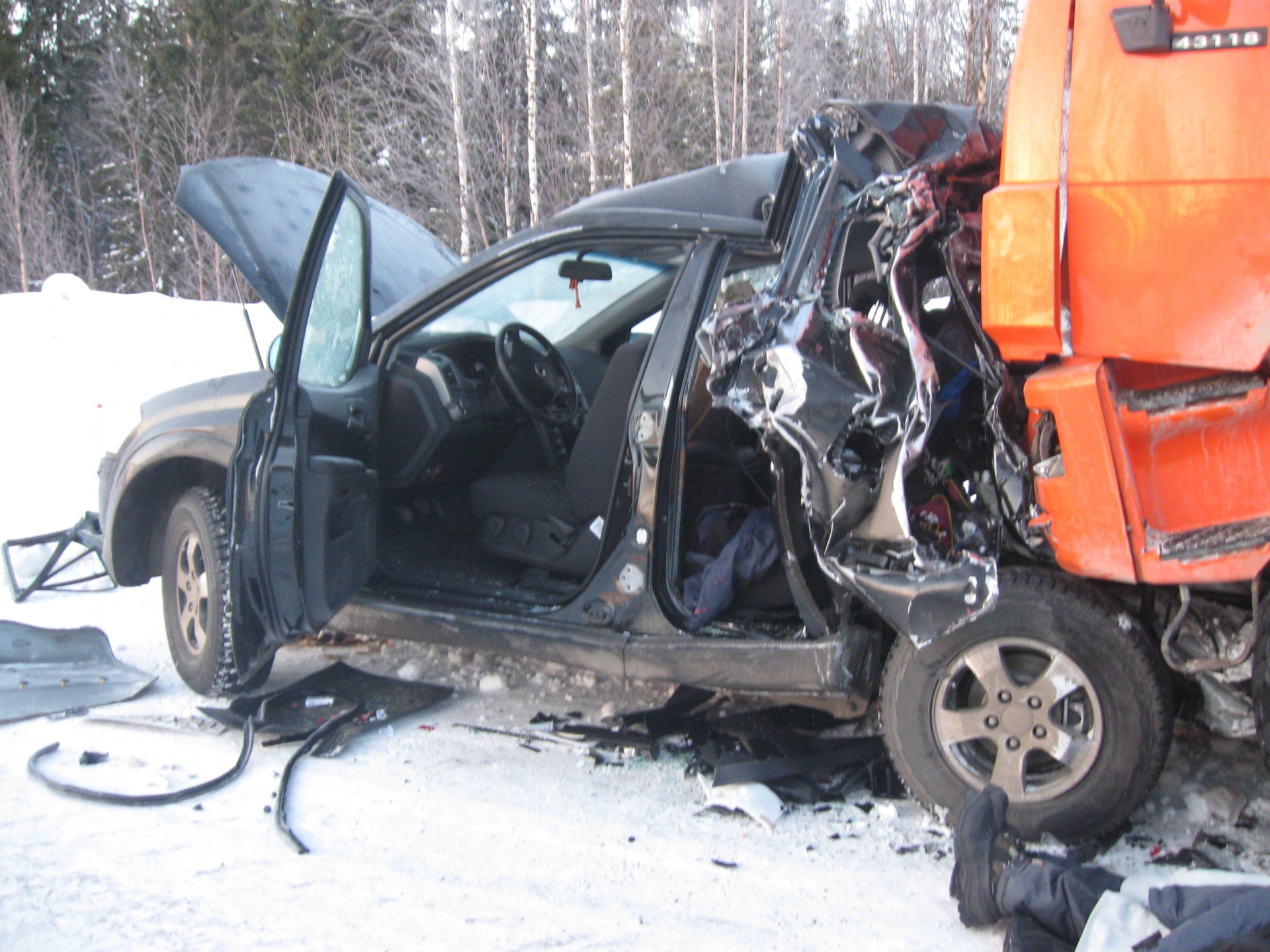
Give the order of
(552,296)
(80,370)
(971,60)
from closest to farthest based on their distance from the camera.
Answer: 1. (552,296)
2. (80,370)
3. (971,60)

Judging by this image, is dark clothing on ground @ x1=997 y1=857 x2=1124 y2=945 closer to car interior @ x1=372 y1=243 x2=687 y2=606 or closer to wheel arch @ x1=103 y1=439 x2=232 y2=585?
car interior @ x1=372 y1=243 x2=687 y2=606

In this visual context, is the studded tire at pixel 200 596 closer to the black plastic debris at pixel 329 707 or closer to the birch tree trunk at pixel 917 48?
the black plastic debris at pixel 329 707

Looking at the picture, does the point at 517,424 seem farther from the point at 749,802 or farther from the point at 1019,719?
the point at 1019,719

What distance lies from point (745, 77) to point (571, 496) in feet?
56.4

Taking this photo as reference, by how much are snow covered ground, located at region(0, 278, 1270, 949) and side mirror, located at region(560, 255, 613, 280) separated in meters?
1.63

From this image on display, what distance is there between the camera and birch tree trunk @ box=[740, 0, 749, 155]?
62.0ft

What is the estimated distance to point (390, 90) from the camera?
19.6 m

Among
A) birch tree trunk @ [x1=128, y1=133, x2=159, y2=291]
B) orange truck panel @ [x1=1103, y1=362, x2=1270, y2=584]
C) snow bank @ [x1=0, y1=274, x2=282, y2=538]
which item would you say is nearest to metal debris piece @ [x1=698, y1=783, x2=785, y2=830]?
orange truck panel @ [x1=1103, y1=362, x2=1270, y2=584]

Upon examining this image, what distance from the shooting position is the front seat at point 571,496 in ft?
11.5

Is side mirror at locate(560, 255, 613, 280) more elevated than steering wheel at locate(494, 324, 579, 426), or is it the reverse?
side mirror at locate(560, 255, 613, 280)

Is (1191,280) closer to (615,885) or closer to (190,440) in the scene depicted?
(615,885)

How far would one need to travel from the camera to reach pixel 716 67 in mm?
19359

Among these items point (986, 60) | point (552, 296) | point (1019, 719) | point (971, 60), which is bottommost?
point (1019, 719)

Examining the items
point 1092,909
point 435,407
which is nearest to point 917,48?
point 435,407
